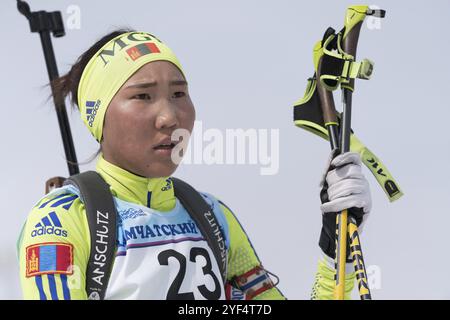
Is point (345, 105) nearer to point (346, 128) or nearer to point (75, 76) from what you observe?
point (346, 128)

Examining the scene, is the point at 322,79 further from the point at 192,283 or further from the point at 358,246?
the point at 192,283

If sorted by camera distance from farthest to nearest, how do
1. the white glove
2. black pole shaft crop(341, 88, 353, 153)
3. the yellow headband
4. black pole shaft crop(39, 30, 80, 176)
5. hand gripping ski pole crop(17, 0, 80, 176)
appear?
hand gripping ski pole crop(17, 0, 80, 176)
black pole shaft crop(39, 30, 80, 176)
black pole shaft crop(341, 88, 353, 153)
the white glove
the yellow headband

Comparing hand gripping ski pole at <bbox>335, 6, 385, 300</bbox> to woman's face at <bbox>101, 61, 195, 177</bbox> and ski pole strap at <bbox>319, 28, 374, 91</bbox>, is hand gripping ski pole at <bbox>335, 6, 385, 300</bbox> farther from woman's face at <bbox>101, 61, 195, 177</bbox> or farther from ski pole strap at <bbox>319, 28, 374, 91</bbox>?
woman's face at <bbox>101, 61, 195, 177</bbox>

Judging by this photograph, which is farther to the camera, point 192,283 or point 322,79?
point 322,79

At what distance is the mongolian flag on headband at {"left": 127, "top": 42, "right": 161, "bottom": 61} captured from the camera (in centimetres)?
332

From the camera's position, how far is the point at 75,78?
11.7 feet

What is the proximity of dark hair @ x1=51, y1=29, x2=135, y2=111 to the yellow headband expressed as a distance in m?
0.08

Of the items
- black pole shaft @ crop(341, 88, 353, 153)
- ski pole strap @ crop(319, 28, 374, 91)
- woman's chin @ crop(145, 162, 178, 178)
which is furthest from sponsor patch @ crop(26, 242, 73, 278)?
ski pole strap @ crop(319, 28, 374, 91)

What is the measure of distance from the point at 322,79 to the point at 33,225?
58.4 inches

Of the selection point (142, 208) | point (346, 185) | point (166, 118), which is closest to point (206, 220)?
point (142, 208)

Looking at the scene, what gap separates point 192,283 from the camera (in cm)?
318
